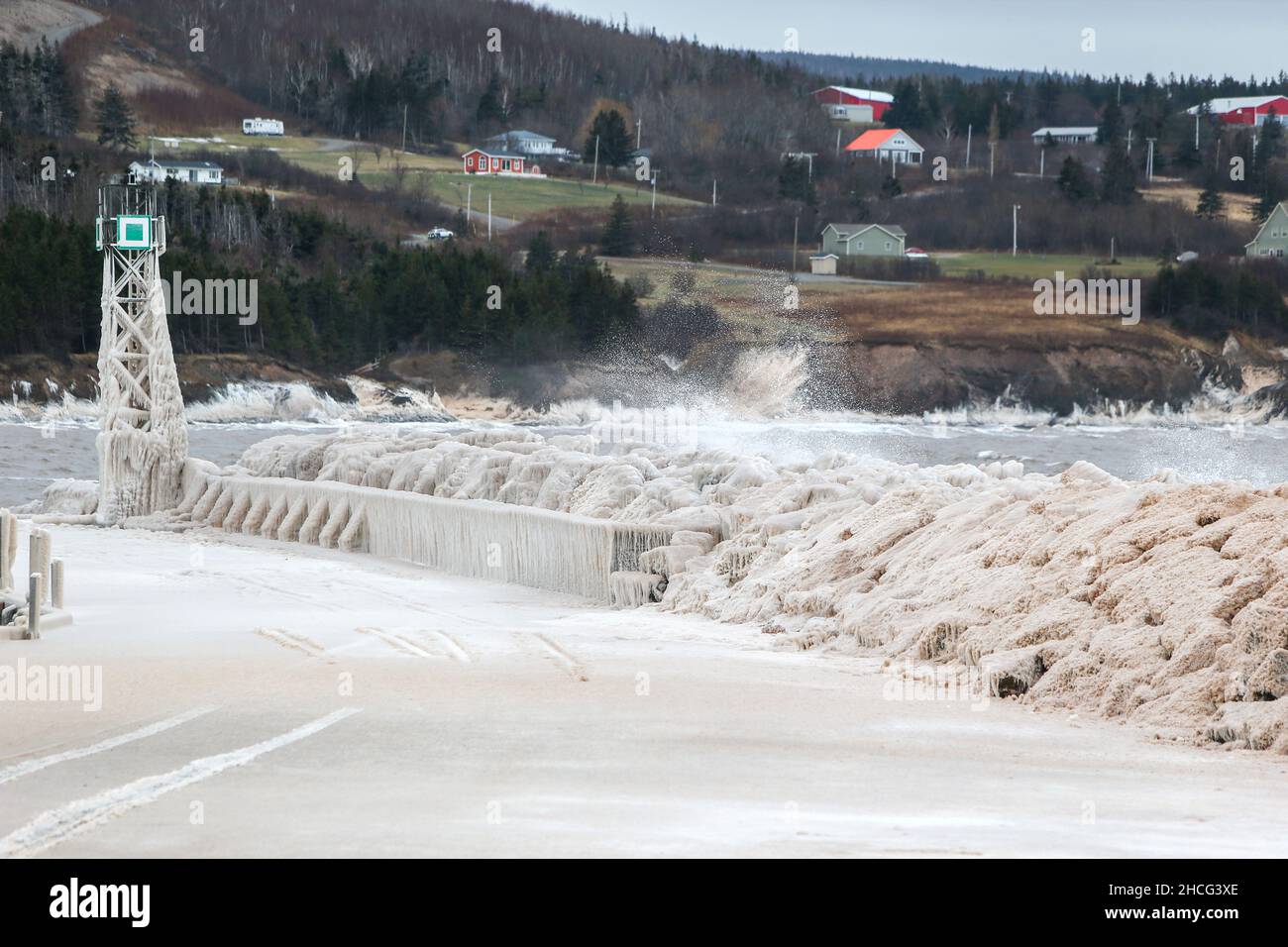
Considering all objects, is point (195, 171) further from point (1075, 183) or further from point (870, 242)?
point (1075, 183)

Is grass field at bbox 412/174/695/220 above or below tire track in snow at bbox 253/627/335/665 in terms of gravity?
above

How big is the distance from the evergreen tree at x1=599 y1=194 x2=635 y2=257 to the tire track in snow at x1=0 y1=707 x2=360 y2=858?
304 ft

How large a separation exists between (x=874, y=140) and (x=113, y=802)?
131144 millimetres

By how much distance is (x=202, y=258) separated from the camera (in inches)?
3049

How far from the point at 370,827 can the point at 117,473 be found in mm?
16495

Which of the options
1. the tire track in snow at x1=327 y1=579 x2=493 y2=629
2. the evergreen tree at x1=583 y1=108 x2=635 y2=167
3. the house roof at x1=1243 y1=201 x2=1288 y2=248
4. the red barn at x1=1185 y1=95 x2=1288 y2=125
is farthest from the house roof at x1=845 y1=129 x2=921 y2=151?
the tire track in snow at x1=327 y1=579 x2=493 y2=629

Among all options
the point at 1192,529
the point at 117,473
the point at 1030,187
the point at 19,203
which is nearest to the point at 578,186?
the point at 1030,187

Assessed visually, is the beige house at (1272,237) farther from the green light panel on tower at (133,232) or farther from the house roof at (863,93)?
the green light panel on tower at (133,232)

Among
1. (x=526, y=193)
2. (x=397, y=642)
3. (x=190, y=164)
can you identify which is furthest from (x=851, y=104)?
(x=397, y=642)

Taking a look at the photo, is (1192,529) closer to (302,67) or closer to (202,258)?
(202,258)

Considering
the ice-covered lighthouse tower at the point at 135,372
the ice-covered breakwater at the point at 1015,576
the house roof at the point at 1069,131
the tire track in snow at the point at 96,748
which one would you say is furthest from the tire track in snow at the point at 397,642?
the house roof at the point at 1069,131

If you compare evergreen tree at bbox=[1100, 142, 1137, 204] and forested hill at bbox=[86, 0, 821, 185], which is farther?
forested hill at bbox=[86, 0, 821, 185]

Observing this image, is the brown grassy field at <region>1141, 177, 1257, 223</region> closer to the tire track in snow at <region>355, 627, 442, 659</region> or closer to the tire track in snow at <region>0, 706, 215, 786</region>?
the tire track in snow at <region>355, 627, 442, 659</region>

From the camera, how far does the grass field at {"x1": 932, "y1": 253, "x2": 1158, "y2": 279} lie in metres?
98.2
